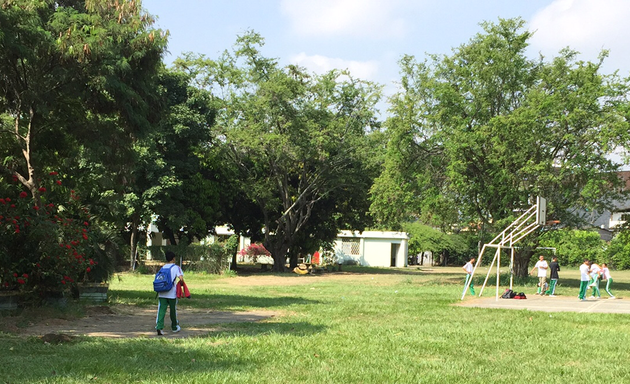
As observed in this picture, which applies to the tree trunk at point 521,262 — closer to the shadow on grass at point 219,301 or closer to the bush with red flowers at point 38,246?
the shadow on grass at point 219,301

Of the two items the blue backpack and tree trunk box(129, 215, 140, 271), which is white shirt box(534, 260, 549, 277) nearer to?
the blue backpack

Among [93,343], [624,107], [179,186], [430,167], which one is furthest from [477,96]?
[93,343]

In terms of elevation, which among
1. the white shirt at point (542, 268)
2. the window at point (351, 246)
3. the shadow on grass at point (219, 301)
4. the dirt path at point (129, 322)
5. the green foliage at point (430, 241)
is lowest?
the dirt path at point (129, 322)

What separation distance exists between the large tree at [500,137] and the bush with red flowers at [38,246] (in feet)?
64.1

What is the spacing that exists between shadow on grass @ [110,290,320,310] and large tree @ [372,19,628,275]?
42.9ft

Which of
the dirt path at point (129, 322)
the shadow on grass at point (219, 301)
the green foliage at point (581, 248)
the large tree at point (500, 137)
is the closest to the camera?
the dirt path at point (129, 322)

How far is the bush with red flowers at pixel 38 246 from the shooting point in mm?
14508

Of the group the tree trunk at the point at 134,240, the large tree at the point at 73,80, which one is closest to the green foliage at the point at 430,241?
the tree trunk at the point at 134,240

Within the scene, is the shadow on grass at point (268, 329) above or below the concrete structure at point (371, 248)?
below

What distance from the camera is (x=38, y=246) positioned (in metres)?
15.0

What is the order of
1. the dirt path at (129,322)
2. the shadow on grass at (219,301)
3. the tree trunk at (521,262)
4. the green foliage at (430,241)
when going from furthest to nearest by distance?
1. the green foliage at (430,241)
2. the tree trunk at (521,262)
3. the shadow on grass at (219,301)
4. the dirt path at (129,322)

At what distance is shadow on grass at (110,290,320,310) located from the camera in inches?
749

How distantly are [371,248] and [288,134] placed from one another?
2938 centimetres

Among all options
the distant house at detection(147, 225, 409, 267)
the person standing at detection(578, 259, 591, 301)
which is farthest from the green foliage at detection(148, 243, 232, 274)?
the distant house at detection(147, 225, 409, 267)
